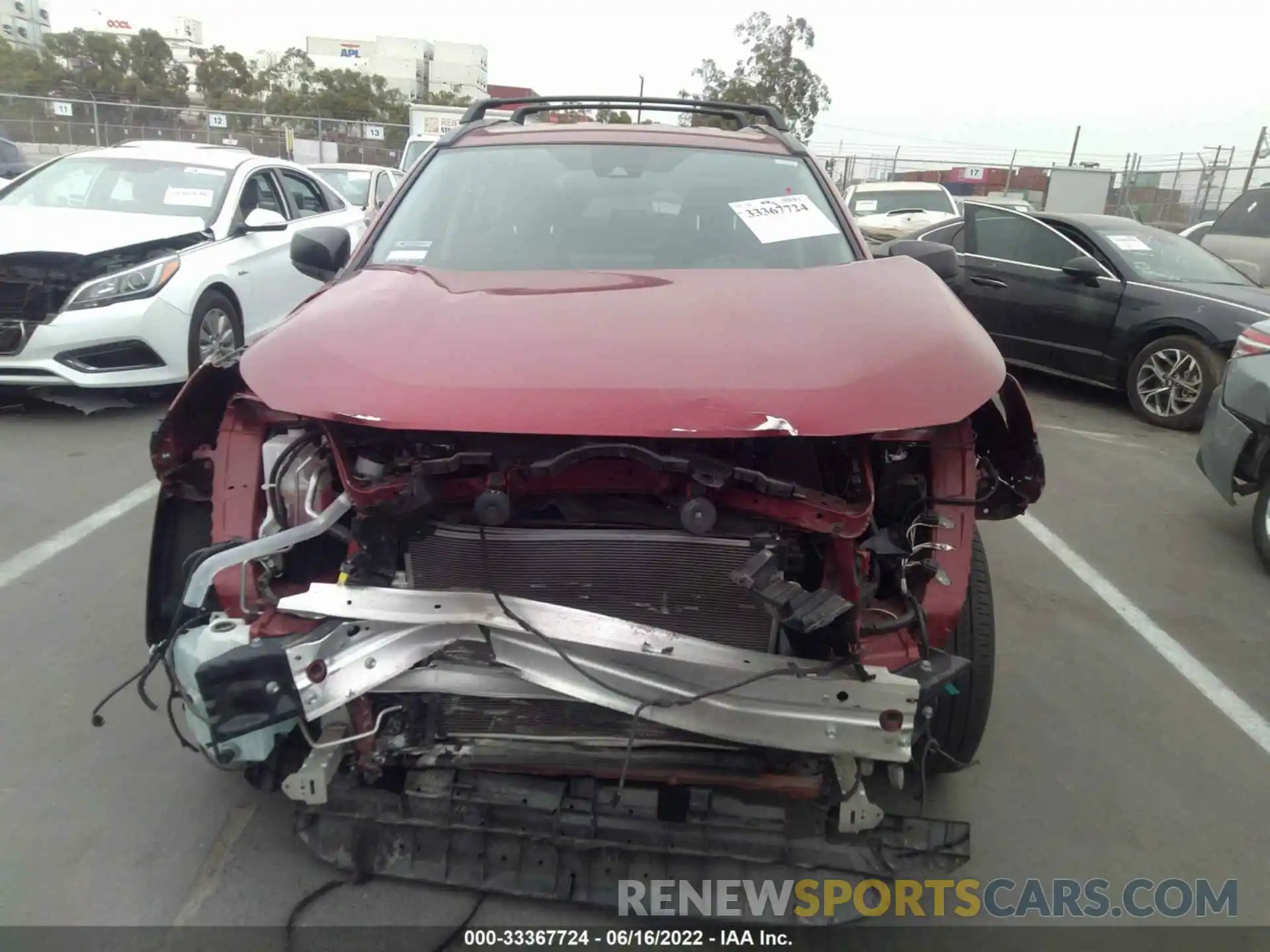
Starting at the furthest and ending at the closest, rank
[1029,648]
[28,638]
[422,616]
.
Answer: [1029,648] < [28,638] < [422,616]

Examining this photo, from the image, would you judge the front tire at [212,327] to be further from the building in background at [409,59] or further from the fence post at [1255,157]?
the building in background at [409,59]

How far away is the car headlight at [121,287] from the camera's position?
18.7 feet

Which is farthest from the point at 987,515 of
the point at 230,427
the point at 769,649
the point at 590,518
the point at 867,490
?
the point at 230,427

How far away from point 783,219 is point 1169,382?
5257mm

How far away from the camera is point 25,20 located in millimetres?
93875

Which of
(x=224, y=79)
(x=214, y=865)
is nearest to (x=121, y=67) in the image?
(x=224, y=79)

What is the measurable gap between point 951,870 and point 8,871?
2.35 meters

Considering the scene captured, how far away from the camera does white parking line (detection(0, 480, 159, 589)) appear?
Result: 154 inches

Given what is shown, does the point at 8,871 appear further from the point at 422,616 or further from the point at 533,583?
the point at 533,583

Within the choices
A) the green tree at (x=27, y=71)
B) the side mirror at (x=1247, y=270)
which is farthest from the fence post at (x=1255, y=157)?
the green tree at (x=27, y=71)

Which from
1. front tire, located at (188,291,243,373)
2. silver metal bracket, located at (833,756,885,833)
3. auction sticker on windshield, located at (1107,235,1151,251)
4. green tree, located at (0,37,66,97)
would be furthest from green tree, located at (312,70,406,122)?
silver metal bracket, located at (833,756,885,833)

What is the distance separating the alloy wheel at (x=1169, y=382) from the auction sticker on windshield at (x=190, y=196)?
7.26 metres

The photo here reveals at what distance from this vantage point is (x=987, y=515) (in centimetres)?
267

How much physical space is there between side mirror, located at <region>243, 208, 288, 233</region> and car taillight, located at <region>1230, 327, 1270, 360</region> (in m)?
6.05
